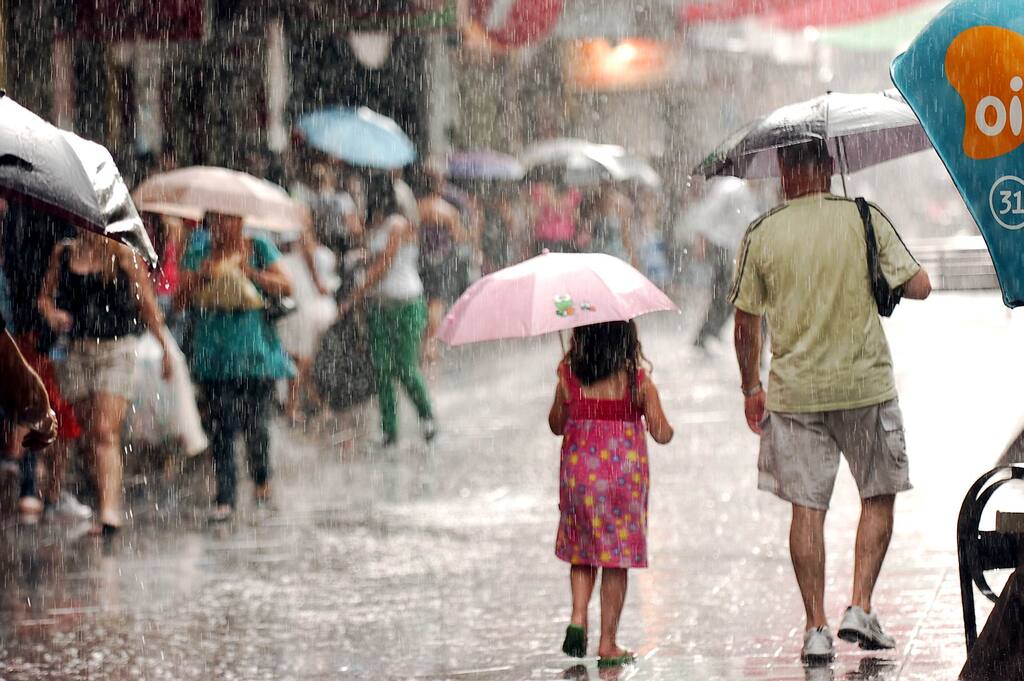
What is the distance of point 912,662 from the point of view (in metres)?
6.61

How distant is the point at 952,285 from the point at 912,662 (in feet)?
89.7

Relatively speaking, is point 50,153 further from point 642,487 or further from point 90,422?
point 90,422

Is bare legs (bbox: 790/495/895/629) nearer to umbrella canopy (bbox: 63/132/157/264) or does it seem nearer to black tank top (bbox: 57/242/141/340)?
umbrella canopy (bbox: 63/132/157/264)

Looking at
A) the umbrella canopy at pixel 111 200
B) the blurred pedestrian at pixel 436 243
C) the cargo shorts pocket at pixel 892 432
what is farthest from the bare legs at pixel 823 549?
the blurred pedestrian at pixel 436 243

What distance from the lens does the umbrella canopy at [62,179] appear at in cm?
494

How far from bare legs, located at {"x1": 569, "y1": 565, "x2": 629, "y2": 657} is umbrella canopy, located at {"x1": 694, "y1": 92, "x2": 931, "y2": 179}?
1.63 metres

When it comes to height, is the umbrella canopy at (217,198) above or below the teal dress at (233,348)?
above

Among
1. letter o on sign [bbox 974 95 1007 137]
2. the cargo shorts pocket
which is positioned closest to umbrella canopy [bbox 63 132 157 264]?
letter o on sign [bbox 974 95 1007 137]

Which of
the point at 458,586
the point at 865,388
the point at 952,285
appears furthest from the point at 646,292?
the point at 952,285

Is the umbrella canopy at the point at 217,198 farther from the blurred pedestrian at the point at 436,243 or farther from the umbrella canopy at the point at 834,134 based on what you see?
the umbrella canopy at the point at 834,134

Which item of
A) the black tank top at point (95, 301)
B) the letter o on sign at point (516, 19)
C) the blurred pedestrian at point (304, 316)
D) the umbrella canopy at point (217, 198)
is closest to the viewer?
the black tank top at point (95, 301)

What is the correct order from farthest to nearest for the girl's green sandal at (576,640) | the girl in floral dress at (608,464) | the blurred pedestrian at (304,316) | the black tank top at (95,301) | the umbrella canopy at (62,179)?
the blurred pedestrian at (304,316)
the black tank top at (95,301)
the girl in floral dress at (608,464)
the girl's green sandal at (576,640)
the umbrella canopy at (62,179)

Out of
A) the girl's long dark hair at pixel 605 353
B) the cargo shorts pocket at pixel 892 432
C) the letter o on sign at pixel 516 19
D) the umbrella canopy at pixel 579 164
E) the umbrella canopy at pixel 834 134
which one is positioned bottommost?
the cargo shorts pocket at pixel 892 432

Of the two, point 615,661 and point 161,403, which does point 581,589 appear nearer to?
point 615,661
